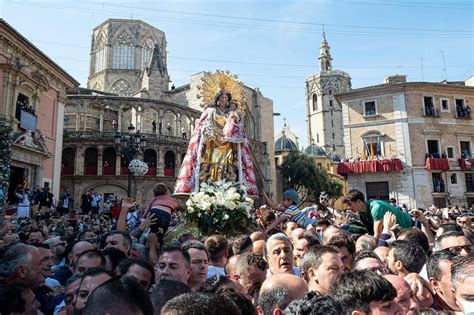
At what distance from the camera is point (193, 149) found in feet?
34.6

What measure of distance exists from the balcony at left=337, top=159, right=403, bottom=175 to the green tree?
621 inches

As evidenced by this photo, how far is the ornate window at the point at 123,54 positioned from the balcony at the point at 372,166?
122ft

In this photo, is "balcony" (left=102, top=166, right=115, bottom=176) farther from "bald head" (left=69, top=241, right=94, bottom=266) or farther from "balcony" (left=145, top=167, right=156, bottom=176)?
"bald head" (left=69, top=241, right=94, bottom=266)

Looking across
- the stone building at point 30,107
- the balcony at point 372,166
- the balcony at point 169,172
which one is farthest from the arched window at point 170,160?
the balcony at point 372,166

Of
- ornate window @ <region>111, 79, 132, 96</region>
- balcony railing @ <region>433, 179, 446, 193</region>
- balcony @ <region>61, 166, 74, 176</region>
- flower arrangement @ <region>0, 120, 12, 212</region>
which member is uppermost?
ornate window @ <region>111, 79, 132, 96</region>

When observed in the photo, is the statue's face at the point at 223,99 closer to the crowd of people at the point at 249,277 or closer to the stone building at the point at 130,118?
the crowd of people at the point at 249,277

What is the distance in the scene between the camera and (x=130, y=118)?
40875 mm

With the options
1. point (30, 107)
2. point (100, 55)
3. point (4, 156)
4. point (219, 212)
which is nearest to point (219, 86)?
point (219, 212)

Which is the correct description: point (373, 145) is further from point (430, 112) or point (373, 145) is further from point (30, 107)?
point (30, 107)

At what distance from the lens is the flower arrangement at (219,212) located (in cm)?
774

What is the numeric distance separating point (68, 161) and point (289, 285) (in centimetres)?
3570

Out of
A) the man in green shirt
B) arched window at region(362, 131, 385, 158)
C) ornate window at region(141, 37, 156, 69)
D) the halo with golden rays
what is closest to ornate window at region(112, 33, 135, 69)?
ornate window at region(141, 37, 156, 69)

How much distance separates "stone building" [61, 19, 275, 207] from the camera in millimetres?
34156

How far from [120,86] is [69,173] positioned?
2248cm
